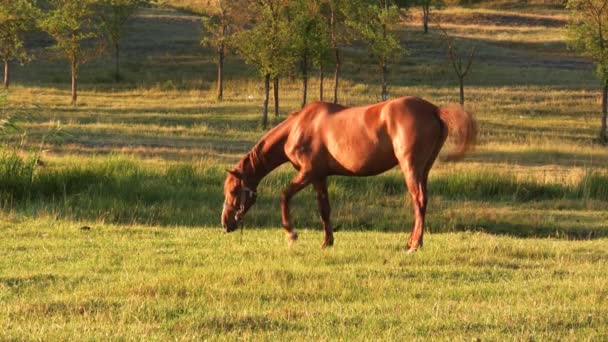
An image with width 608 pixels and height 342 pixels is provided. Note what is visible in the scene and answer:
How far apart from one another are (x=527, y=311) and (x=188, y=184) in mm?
12531

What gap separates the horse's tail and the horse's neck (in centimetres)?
239

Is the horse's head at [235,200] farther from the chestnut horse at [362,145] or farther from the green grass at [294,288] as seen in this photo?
the green grass at [294,288]

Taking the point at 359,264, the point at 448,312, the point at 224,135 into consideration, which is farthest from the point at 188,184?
the point at 224,135

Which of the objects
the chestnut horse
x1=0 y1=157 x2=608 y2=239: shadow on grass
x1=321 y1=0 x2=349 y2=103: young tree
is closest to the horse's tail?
the chestnut horse

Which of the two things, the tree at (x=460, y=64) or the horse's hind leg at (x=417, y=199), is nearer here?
the horse's hind leg at (x=417, y=199)

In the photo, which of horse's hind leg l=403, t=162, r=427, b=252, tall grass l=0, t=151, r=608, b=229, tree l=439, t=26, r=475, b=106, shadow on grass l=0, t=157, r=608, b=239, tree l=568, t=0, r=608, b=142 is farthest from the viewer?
tree l=439, t=26, r=475, b=106

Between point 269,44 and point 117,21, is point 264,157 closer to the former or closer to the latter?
point 269,44

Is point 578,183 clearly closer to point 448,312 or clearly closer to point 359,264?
point 359,264

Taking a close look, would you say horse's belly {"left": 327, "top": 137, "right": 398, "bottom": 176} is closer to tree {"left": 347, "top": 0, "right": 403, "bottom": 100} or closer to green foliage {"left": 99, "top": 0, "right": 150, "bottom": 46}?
tree {"left": 347, "top": 0, "right": 403, "bottom": 100}

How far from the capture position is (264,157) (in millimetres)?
13375

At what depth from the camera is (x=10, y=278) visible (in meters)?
9.75

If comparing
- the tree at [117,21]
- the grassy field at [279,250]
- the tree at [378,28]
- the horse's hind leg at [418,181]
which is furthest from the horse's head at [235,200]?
the tree at [117,21]

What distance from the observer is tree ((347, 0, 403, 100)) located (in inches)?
2135

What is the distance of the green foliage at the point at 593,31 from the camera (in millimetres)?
43344
